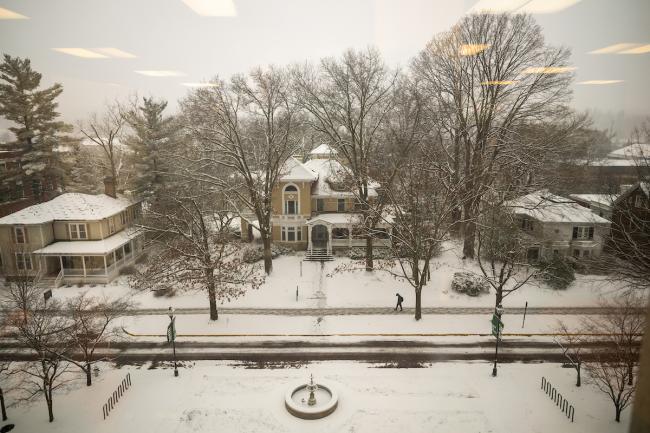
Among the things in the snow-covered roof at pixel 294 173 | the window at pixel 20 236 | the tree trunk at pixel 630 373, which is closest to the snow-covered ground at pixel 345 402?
the tree trunk at pixel 630 373

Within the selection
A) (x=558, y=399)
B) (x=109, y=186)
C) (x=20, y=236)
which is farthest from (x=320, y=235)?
(x=20, y=236)

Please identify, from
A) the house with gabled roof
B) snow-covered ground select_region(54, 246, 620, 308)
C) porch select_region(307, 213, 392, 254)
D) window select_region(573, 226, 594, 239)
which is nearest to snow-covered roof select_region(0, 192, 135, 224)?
snow-covered ground select_region(54, 246, 620, 308)

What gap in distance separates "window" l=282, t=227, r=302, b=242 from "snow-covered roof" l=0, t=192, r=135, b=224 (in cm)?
1334

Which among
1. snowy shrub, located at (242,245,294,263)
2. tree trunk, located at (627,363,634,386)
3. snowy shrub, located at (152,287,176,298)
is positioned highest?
snowy shrub, located at (242,245,294,263)

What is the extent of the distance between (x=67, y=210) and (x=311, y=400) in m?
24.8

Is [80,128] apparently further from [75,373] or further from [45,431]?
[45,431]

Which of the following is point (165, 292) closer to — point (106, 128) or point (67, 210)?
point (67, 210)

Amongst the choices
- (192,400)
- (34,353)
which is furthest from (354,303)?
(34,353)

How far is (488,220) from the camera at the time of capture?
27969mm

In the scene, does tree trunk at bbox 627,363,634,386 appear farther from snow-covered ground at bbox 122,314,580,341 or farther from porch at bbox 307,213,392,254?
porch at bbox 307,213,392,254

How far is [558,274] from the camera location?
2720 centimetres

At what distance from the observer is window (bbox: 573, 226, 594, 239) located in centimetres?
3084

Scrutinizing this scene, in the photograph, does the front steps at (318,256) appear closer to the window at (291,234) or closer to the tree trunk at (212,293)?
the window at (291,234)

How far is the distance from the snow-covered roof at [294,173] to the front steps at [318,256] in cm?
606
